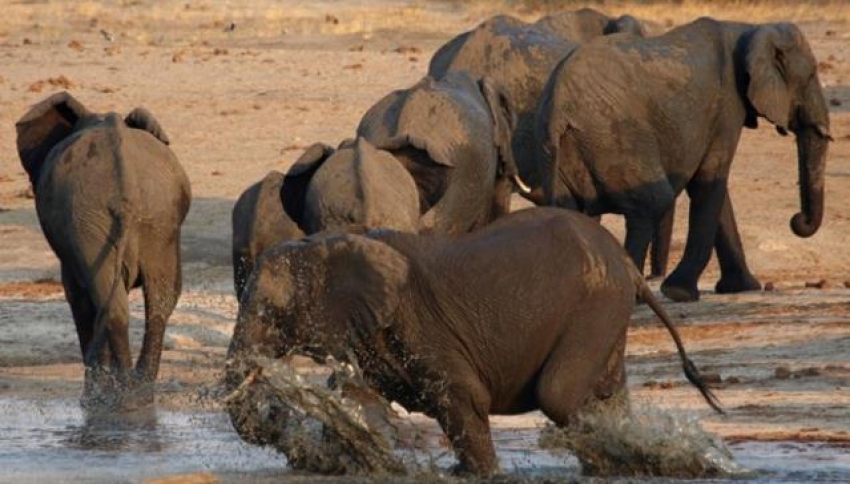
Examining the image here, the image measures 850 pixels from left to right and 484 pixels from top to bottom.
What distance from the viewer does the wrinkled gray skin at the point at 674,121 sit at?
1417 cm

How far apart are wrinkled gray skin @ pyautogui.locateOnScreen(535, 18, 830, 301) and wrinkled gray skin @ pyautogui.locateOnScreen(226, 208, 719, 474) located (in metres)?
5.27

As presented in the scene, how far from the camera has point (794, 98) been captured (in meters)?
14.9

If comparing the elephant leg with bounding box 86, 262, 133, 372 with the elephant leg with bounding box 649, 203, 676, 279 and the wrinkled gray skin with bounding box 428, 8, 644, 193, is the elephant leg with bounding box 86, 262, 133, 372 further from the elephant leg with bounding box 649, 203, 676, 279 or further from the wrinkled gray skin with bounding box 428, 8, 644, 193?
the elephant leg with bounding box 649, 203, 676, 279

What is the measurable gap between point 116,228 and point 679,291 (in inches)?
170

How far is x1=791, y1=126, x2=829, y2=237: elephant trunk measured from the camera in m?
14.9

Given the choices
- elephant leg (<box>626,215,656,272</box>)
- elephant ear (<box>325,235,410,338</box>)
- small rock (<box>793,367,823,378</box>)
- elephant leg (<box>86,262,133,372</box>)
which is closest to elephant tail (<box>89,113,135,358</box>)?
elephant leg (<box>86,262,133,372</box>)

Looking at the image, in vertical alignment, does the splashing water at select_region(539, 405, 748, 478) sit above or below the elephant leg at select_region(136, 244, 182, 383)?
above

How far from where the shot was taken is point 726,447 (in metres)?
9.08

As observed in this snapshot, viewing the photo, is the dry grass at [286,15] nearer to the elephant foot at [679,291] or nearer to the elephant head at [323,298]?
the elephant foot at [679,291]

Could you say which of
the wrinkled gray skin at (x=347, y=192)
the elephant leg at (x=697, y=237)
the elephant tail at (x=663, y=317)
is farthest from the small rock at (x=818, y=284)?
the elephant tail at (x=663, y=317)

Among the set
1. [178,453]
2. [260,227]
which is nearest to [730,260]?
[260,227]

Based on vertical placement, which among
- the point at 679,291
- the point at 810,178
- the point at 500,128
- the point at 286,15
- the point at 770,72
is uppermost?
the point at 770,72

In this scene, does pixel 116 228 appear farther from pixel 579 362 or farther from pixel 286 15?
pixel 286 15

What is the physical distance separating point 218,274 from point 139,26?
15771 mm
